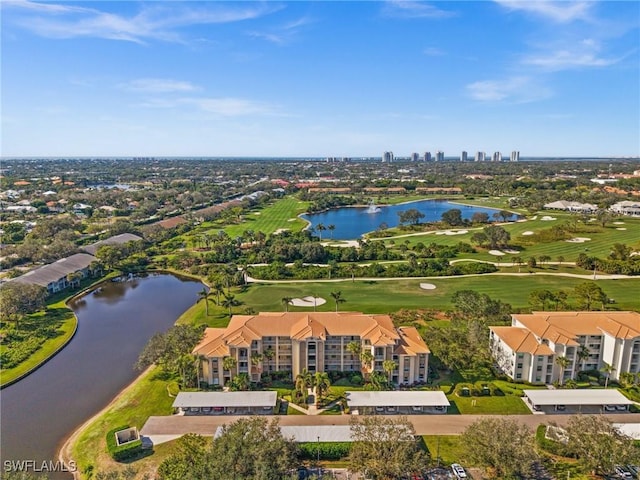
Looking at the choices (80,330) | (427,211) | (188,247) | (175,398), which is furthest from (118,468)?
(427,211)

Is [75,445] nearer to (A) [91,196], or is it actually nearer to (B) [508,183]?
(A) [91,196]

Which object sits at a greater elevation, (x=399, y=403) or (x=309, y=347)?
(x=309, y=347)

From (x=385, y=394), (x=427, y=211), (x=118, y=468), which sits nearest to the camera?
(x=118, y=468)

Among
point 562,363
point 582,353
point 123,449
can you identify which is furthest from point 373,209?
point 123,449

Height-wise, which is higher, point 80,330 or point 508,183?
point 508,183

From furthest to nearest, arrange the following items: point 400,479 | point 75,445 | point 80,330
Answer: point 80,330 < point 75,445 < point 400,479

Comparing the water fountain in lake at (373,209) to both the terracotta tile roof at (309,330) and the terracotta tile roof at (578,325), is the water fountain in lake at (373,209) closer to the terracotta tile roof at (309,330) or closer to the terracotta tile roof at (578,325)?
the terracotta tile roof at (578,325)

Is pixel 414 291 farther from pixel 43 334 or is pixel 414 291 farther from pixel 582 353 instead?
pixel 43 334
